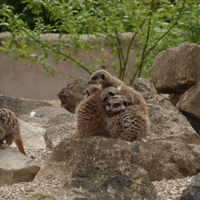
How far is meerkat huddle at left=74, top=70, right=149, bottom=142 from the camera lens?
10.3 ft

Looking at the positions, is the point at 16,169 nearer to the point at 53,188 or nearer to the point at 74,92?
the point at 53,188

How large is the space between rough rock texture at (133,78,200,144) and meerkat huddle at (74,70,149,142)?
731mm

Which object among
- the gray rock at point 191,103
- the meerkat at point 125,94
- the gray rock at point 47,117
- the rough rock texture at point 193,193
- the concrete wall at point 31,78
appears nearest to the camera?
the rough rock texture at point 193,193

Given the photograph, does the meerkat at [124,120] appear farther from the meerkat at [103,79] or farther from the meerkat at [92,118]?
the meerkat at [103,79]

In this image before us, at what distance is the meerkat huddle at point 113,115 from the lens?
3.13 meters

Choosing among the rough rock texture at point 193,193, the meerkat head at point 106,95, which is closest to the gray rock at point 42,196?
the rough rock texture at point 193,193

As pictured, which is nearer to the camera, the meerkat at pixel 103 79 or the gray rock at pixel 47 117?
the meerkat at pixel 103 79

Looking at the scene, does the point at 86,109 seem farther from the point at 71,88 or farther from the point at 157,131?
the point at 71,88

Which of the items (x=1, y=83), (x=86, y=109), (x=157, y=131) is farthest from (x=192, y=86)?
(x=1, y=83)

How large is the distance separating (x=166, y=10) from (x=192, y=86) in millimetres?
1472

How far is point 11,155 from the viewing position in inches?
134

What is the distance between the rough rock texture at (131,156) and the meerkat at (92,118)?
0.08 metres

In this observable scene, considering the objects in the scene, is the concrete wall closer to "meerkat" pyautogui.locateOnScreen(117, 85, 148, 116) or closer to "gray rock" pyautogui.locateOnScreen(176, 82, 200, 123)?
"gray rock" pyautogui.locateOnScreen(176, 82, 200, 123)

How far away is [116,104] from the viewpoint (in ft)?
10.2
